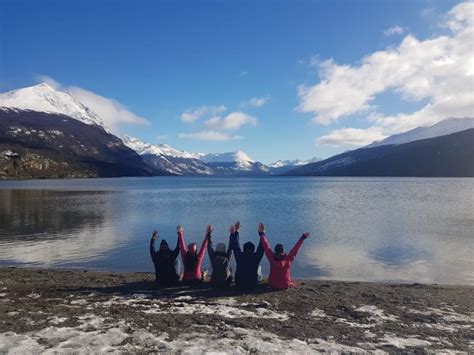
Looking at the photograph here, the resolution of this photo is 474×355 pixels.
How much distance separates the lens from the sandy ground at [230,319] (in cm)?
1056

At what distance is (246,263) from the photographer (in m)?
17.1

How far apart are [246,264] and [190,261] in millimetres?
2606

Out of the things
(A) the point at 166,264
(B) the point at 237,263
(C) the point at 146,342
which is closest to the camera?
(C) the point at 146,342

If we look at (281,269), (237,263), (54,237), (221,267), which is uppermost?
(237,263)

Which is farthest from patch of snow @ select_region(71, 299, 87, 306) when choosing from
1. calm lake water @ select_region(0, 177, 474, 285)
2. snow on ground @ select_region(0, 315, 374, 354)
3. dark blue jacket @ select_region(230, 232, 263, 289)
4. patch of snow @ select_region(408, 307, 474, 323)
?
patch of snow @ select_region(408, 307, 474, 323)

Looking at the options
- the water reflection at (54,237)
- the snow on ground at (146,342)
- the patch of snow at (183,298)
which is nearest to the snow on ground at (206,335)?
the snow on ground at (146,342)

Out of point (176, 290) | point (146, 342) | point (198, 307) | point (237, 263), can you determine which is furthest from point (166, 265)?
point (146, 342)

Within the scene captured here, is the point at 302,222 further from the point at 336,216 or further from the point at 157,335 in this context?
the point at 157,335

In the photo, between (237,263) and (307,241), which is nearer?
(237,263)

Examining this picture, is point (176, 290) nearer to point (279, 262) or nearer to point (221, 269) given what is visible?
point (221, 269)

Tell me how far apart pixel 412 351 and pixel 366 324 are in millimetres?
2297

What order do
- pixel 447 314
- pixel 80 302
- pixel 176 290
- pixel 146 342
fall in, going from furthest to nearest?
pixel 176 290 < pixel 80 302 < pixel 447 314 < pixel 146 342

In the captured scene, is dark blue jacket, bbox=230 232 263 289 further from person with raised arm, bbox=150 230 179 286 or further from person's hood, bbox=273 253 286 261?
person with raised arm, bbox=150 230 179 286

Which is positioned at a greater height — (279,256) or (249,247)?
(249,247)
